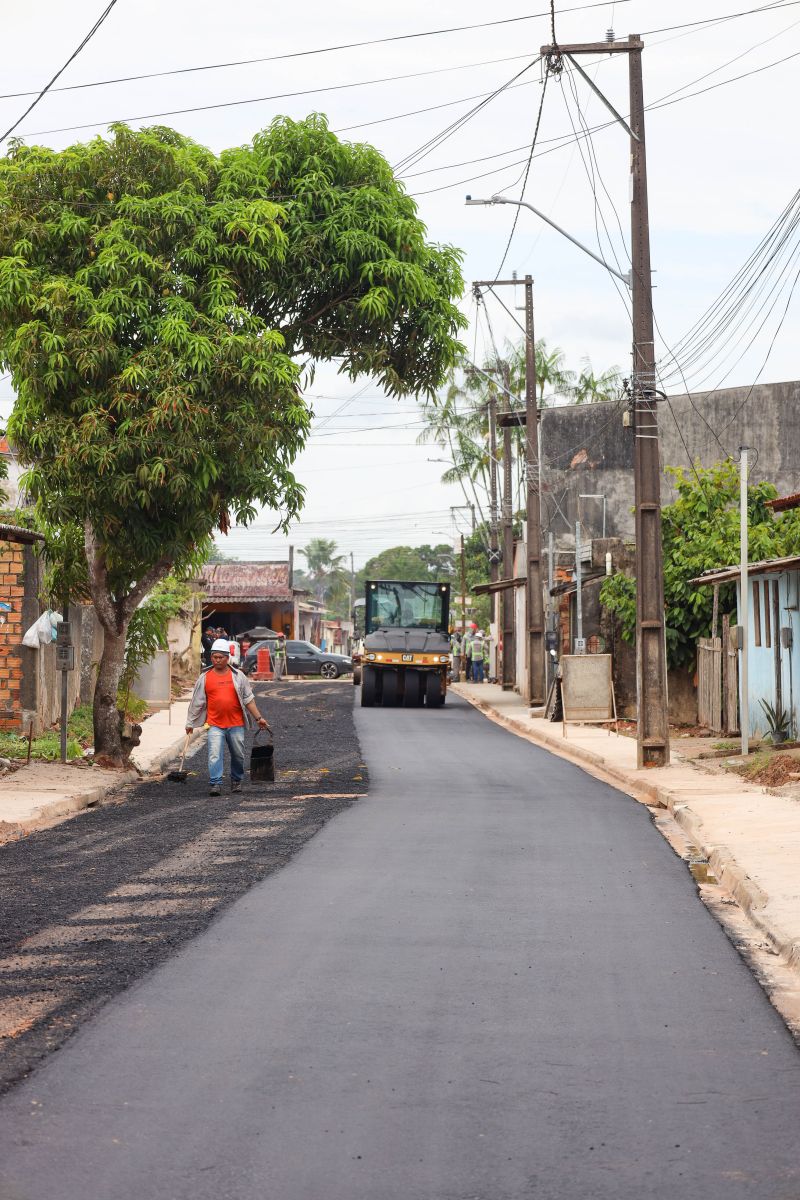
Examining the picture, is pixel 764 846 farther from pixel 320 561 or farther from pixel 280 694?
pixel 320 561

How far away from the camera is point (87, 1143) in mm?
4938

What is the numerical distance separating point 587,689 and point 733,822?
17959 millimetres

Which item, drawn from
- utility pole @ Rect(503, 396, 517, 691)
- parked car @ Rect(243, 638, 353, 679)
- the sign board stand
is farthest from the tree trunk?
parked car @ Rect(243, 638, 353, 679)

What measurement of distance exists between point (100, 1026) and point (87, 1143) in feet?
5.09

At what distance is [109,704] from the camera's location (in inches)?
808

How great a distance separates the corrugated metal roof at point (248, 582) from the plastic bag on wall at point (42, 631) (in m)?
54.6

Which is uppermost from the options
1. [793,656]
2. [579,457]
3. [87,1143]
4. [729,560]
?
[579,457]

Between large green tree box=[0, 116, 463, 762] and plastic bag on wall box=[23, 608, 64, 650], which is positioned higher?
large green tree box=[0, 116, 463, 762]

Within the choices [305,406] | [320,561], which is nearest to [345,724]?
[305,406]

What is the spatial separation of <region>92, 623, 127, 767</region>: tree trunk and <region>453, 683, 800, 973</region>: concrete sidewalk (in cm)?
682

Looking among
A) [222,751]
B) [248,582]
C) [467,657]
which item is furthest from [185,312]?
[248,582]

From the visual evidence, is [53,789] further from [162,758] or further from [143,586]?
[162,758]

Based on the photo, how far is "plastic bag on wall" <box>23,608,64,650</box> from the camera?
Answer: 22312 mm

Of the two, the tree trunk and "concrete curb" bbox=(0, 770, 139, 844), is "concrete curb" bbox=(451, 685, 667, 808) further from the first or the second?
the tree trunk
